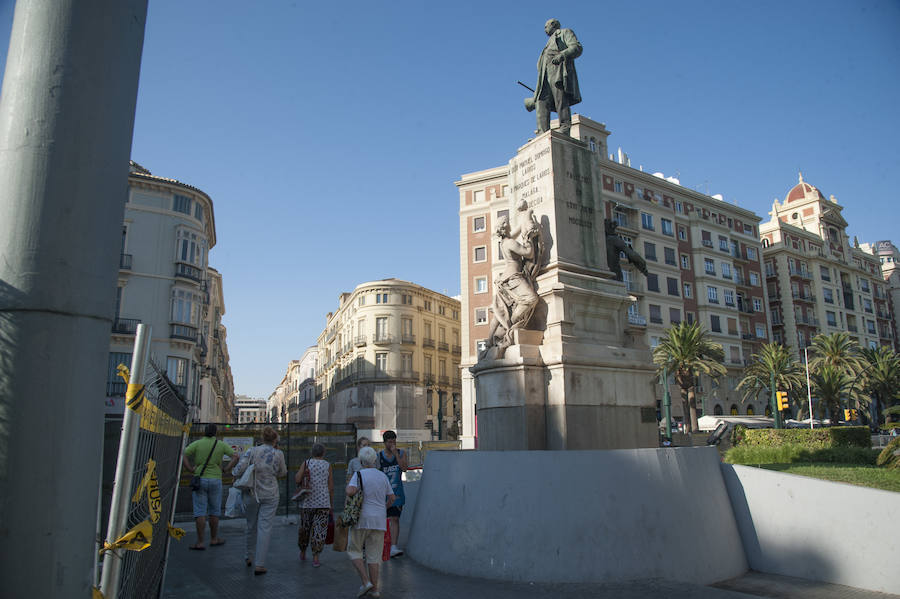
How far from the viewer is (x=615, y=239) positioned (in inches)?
420

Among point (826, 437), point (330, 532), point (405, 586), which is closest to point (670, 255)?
point (826, 437)

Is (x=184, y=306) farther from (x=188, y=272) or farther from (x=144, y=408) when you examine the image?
(x=144, y=408)

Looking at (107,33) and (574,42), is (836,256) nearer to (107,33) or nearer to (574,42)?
(574,42)

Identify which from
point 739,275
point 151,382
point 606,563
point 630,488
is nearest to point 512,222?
point 630,488

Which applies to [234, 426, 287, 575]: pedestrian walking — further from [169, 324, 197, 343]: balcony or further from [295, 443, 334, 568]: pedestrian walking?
[169, 324, 197, 343]: balcony

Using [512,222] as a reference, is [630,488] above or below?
below

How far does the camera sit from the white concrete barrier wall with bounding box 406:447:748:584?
655 cm

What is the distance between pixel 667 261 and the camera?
179 feet

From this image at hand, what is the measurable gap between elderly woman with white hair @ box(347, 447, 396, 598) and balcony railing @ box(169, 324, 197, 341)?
104ft

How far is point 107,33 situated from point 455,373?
65.5m

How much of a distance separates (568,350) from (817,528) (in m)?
3.62

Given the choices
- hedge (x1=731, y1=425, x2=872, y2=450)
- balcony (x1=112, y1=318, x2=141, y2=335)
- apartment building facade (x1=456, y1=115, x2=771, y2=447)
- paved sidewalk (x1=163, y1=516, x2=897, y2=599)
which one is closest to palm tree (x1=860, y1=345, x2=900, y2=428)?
apartment building facade (x1=456, y1=115, x2=771, y2=447)

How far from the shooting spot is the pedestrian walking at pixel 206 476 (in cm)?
890

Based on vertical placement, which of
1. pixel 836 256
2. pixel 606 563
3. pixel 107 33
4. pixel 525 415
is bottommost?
pixel 606 563
